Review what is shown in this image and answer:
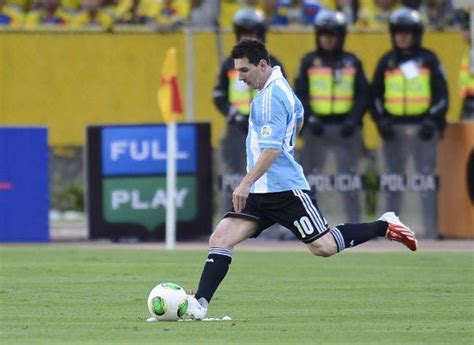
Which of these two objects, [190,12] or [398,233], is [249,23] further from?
[398,233]

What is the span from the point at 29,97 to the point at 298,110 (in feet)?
43.7

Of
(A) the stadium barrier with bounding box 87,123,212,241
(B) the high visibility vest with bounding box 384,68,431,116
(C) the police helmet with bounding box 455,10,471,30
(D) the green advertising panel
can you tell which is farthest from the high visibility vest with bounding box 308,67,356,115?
(C) the police helmet with bounding box 455,10,471,30

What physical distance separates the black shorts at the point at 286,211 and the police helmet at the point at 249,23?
9.62 m

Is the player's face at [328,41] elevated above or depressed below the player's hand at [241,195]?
above

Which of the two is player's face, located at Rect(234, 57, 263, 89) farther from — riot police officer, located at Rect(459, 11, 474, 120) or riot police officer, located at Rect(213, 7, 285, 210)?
riot police officer, located at Rect(459, 11, 474, 120)

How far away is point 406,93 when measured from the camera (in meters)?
21.2

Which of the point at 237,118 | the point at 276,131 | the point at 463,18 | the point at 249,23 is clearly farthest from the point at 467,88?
the point at 276,131

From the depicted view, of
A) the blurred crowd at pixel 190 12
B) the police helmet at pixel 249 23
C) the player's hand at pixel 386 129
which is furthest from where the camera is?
the blurred crowd at pixel 190 12

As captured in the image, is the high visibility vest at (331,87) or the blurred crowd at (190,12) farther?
the blurred crowd at (190,12)

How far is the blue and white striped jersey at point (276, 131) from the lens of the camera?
11695mm

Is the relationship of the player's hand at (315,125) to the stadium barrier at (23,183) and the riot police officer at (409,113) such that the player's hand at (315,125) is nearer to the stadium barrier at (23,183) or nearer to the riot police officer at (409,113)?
the riot police officer at (409,113)

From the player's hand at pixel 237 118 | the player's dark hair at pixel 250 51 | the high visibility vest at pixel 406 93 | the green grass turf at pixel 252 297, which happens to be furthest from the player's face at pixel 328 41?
the player's dark hair at pixel 250 51

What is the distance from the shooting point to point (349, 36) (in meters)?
24.9

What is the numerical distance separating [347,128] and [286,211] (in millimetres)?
9229
